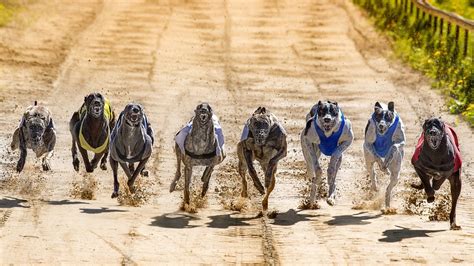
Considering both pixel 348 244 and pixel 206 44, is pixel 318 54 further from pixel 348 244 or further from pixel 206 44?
pixel 348 244

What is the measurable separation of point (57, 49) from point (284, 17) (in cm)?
717

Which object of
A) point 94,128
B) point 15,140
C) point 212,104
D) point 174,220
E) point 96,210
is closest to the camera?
point 174,220

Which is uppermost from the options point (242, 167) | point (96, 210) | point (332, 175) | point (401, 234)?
point (242, 167)

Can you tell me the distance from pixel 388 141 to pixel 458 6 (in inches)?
706

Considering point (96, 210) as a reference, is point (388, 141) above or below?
above

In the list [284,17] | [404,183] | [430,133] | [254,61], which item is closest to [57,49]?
[254,61]

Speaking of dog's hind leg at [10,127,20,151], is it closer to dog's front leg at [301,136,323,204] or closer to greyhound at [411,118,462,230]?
dog's front leg at [301,136,323,204]

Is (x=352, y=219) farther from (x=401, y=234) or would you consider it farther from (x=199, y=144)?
(x=199, y=144)

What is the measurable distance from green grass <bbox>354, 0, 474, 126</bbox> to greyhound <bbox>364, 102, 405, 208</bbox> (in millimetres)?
6719

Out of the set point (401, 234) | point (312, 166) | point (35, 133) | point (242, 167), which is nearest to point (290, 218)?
point (312, 166)

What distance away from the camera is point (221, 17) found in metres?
33.7

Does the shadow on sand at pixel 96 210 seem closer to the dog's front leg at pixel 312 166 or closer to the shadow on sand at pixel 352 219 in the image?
the dog's front leg at pixel 312 166

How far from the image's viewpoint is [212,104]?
76.6 feet

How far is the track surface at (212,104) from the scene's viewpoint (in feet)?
39.2
